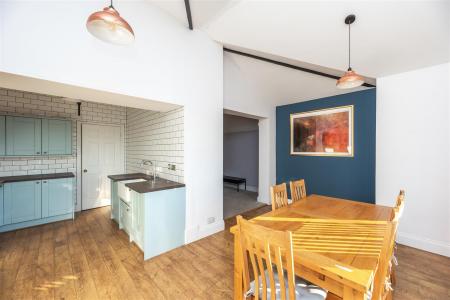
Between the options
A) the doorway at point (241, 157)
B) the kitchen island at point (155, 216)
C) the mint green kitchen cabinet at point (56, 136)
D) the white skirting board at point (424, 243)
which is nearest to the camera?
the kitchen island at point (155, 216)

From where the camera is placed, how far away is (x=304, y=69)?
3287 millimetres

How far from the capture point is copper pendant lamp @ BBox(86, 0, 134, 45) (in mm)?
1209

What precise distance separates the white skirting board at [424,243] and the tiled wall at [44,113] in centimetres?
584

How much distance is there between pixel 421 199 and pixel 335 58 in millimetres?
2303

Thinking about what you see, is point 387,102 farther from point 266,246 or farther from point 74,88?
point 74,88

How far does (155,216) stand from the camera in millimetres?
2354

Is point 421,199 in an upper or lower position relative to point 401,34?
lower

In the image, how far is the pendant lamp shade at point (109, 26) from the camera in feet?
3.97

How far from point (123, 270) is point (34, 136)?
9.82 feet

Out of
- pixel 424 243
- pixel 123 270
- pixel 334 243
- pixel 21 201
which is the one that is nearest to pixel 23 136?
pixel 21 201

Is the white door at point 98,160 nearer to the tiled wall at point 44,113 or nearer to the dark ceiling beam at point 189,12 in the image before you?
the tiled wall at point 44,113

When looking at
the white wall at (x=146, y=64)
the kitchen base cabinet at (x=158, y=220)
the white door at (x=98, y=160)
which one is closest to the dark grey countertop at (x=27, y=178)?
the white door at (x=98, y=160)

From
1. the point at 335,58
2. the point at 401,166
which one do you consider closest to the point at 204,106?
the point at 335,58

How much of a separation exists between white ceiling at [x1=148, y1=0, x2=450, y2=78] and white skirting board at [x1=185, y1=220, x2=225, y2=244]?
9.40ft
